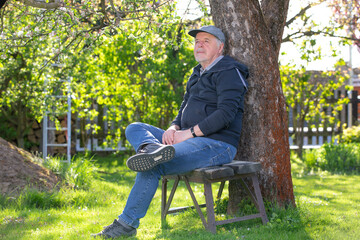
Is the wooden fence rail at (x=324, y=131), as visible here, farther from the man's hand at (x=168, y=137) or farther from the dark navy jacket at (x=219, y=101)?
the man's hand at (x=168, y=137)

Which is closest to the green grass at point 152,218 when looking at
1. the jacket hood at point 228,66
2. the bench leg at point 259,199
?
the bench leg at point 259,199

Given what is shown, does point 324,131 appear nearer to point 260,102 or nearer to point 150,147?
point 260,102

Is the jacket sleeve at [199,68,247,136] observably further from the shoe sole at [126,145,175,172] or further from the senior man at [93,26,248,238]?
the shoe sole at [126,145,175,172]

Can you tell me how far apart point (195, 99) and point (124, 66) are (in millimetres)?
5218

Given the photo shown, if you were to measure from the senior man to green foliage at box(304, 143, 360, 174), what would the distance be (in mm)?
5672

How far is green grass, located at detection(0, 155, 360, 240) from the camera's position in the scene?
355 cm

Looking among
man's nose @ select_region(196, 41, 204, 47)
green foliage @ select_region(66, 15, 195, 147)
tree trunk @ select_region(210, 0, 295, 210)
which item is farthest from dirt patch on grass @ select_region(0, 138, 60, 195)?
green foliage @ select_region(66, 15, 195, 147)

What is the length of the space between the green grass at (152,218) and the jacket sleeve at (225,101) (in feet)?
2.84

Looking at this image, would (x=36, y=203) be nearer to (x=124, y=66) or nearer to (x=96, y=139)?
(x=124, y=66)

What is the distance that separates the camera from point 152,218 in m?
4.36

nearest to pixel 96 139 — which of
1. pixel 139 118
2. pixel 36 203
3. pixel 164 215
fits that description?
pixel 139 118

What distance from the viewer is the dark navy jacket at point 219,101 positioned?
352cm

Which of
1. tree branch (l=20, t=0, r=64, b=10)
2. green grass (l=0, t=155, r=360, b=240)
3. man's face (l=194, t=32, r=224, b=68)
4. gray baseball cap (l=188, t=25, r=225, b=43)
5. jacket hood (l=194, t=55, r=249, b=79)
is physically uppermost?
tree branch (l=20, t=0, r=64, b=10)

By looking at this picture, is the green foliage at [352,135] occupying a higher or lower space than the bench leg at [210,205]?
higher
